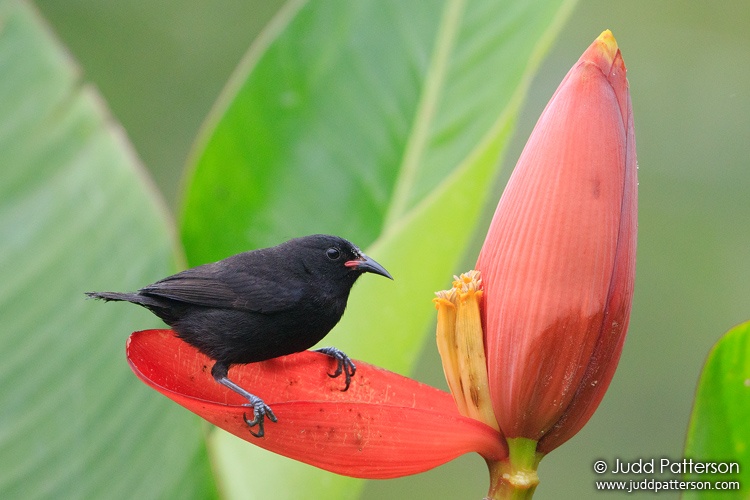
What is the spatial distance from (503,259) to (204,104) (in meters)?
3.10

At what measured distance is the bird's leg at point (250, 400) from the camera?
958 millimetres

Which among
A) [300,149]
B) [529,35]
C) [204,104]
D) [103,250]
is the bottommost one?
[103,250]

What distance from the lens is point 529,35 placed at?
1.65m

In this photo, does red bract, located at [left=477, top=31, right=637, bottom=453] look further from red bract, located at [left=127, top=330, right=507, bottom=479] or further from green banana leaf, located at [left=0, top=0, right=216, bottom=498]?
green banana leaf, located at [left=0, top=0, right=216, bottom=498]

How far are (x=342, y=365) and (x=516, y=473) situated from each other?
362mm

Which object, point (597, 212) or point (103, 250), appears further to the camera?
point (103, 250)

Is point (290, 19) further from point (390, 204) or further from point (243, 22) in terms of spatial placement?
point (243, 22)

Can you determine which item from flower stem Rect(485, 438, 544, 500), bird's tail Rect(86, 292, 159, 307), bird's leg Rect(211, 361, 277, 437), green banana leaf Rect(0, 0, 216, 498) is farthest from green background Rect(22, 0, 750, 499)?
flower stem Rect(485, 438, 544, 500)

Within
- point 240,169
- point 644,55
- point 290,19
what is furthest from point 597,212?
point 644,55

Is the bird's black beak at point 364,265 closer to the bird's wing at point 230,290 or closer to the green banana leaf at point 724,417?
the bird's wing at point 230,290

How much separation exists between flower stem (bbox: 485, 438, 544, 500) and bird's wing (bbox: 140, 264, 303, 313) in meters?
0.66

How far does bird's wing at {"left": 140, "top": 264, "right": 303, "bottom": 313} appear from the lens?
5.17ft

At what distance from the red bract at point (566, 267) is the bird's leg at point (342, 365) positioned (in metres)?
0.23

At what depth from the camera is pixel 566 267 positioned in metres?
0.95
